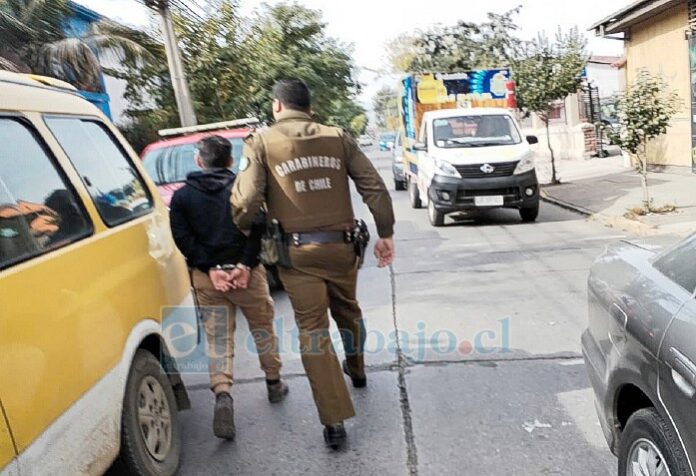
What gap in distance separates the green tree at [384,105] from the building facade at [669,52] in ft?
148

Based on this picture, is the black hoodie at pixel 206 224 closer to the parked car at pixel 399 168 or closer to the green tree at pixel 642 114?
the green tree at pixel 642 114

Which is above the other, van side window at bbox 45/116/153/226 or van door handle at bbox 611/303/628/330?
van side window at bbox 45/116/153/226

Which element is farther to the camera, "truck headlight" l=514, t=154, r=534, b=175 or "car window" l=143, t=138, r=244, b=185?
"truck headlight" l=514, t=154, r=534, b=175

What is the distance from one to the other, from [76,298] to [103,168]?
1.03m

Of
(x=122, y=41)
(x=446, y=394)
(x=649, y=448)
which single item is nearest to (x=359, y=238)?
(x=446, y=394)

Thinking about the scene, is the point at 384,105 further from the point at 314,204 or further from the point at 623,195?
the point at 314,204

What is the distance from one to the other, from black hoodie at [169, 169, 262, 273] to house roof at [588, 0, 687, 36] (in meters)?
12.6

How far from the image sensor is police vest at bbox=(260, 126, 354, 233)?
3168mm

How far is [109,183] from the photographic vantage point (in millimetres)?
3164

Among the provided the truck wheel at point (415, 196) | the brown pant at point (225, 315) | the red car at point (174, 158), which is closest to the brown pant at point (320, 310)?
the brown pant at point (225, 315)

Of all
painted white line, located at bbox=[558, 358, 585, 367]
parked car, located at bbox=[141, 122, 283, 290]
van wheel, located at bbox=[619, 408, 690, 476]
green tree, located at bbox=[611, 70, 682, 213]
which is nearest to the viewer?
van wheel, located at bbox=[619, 408, 690, 476]

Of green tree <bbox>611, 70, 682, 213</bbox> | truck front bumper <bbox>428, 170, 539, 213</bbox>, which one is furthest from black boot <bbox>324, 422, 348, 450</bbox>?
green tree <bbox>611, 70, 682, 213</bbox>

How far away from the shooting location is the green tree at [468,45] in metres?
22.3

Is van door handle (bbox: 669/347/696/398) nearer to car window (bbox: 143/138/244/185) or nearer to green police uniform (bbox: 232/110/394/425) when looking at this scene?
green police uniform (bbox: 232/110/394/425)
